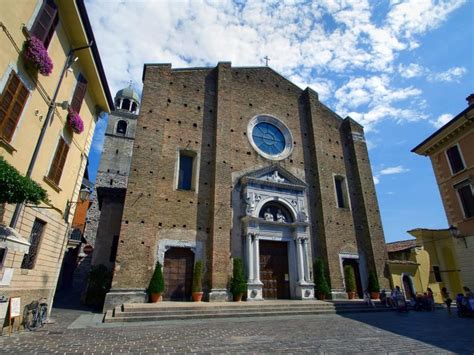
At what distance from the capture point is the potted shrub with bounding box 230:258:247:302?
41.0 ft

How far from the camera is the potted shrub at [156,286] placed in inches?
444

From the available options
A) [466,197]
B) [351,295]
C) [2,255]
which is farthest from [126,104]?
[466,197]

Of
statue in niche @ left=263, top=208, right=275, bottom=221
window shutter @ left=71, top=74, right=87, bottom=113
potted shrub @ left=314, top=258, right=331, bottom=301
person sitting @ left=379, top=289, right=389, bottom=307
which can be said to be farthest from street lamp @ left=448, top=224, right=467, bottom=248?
window shutter @ left=71, top=74, right=87, bottom=113

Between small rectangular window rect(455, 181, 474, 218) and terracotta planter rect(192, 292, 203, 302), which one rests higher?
small rectangular window rect(455, 181, 474, 218)

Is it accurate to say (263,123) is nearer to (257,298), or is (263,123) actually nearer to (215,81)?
(215,81)

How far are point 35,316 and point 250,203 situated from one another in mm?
9764

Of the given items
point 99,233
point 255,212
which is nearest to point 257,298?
point 255,212

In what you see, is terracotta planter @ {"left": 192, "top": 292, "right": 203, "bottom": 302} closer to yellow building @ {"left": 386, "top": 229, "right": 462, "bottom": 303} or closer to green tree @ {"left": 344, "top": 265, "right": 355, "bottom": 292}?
green tree @ {"left": 344, "top": 265, "right": 355, "bottom": 292}

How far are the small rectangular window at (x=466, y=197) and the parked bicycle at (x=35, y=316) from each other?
761 inches

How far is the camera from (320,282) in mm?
14312

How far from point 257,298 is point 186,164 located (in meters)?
7.75

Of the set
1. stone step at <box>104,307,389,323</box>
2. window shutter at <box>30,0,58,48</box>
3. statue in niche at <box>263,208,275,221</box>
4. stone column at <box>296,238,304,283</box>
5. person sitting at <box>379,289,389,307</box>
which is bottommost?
stone step at <box>104,307,389,323</box>

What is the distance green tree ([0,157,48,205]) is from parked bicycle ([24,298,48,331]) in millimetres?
4151

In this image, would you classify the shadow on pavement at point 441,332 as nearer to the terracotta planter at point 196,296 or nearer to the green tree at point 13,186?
the terracotta planter at point 196,296
